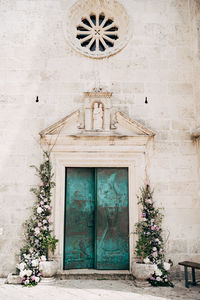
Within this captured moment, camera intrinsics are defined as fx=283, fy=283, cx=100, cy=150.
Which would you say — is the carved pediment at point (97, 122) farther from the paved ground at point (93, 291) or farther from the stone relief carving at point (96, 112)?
the paved ground at point (93, 291)

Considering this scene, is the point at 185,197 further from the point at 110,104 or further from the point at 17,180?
the point at 17,180

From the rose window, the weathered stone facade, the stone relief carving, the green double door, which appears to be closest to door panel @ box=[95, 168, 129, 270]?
the green double door

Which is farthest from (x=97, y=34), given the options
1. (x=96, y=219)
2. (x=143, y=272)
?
(x=143, y=272)

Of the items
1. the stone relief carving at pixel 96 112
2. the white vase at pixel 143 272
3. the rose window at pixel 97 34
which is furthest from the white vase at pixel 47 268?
the rose window at pixel 97 34

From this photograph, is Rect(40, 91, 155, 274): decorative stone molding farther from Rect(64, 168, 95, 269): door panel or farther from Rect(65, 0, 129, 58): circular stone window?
Rect(65, 0, 129, 58): circular stone window

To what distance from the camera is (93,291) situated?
458 cm

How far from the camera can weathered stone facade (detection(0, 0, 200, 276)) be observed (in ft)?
18.6

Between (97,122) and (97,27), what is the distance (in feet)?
7.61

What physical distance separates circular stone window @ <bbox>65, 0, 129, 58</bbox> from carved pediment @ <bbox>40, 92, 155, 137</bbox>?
3.80 ft

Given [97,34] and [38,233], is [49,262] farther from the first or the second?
[97,34]

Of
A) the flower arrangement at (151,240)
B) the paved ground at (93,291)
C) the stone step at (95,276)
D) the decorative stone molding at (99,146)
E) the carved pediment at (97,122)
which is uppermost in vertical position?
the carved pediment at (97,122)

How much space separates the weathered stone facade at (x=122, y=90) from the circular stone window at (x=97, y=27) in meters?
0.15

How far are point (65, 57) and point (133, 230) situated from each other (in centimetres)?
394

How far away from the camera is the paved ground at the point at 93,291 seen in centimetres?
430
